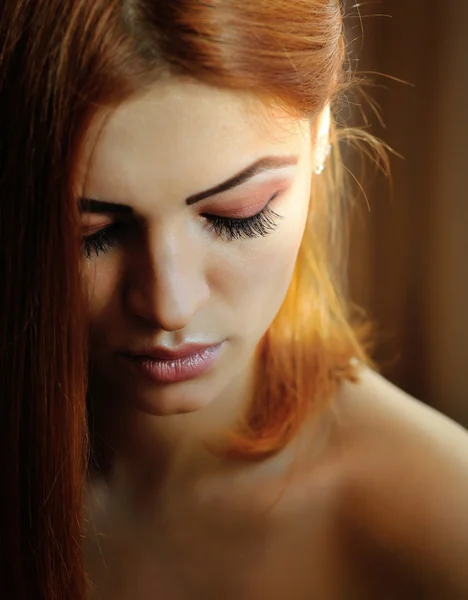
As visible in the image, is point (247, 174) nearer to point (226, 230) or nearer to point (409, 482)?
point (226, 230)

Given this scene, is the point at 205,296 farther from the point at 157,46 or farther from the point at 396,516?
the point at 396,516

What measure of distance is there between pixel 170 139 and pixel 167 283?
0.41ft

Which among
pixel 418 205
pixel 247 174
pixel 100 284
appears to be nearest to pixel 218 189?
pixel 247 174

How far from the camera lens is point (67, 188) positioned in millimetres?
640

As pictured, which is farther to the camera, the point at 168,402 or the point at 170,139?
the point at 168,402

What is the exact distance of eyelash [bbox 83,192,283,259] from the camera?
2.27 feet

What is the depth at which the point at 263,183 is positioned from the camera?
2.27 feet

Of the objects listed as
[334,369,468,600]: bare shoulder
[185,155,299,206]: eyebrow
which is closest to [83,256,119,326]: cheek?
[185,155,299,206]: eyebrow

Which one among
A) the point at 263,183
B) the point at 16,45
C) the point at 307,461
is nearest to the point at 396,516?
the point at 307,461

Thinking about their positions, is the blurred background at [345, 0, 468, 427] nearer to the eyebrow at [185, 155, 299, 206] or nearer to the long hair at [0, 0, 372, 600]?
Answer: the long hair at [0, 0, 372, 600]

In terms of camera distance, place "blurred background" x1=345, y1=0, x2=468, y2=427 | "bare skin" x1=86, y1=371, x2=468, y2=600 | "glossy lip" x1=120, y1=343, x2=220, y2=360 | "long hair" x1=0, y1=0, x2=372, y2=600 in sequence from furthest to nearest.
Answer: "blurred background" x1=345, y1=0, x2=468, y2=427
"bare skin" x1=86, y1=371, x2=468, y2=600
"glossy lip" x1=120, y1=343, x2=220, y2=360
"long hair" x1=0, y1=0, x2=372, y2=600

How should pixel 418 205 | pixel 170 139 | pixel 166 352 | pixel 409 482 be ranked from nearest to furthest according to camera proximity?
pixel 170 139 → pixel 166 352 → pixel 409 482 → pixel 418 205

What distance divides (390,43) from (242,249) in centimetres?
45

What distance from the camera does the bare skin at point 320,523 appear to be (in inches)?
33.9
